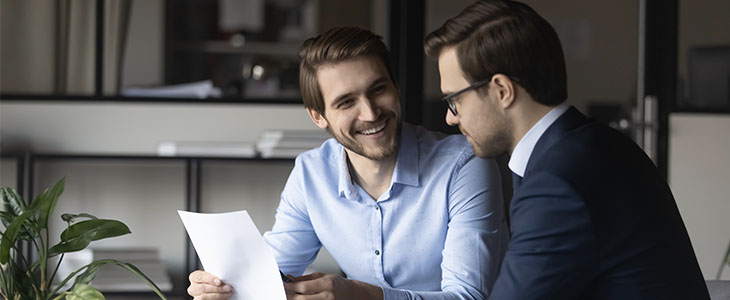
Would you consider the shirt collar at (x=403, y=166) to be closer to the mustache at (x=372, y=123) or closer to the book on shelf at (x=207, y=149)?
the mustache at (x=372, y=123)

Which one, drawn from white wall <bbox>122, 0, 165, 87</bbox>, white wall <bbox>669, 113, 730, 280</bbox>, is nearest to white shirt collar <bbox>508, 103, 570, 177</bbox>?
white wall <bbox>669, 113, 730, 280</bbox>

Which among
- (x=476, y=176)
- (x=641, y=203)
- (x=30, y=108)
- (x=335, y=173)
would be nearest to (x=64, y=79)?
(x=30, y=108)

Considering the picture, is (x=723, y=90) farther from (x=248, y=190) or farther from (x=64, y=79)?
(x=64, y=79)

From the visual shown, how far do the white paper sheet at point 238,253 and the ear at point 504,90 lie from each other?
1.44 feet

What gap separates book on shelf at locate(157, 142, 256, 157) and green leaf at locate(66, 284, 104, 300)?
1.51m

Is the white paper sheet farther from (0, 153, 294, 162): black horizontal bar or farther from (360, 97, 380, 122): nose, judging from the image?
(0, 153, 294, 162): black horizontal bar

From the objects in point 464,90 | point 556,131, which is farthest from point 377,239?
point 556,131

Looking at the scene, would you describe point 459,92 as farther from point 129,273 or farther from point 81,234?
point 129,273

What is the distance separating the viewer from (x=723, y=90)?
10.8ft

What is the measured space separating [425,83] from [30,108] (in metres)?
1.42

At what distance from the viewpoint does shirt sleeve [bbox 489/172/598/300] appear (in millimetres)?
1114

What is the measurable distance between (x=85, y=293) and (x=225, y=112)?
1802 millimetres

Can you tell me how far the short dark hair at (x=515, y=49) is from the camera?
4.21ft

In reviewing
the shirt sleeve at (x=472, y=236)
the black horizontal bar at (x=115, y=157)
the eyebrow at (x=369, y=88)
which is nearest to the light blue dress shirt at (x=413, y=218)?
the shirt sleeve at (x=472, y=236)
